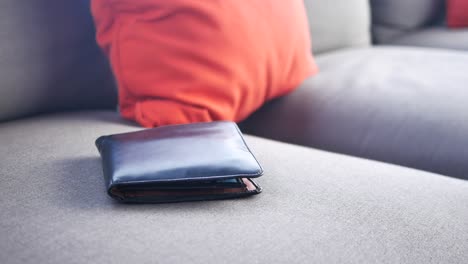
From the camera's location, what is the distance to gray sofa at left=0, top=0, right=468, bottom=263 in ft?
1.85

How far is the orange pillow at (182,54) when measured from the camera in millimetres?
916

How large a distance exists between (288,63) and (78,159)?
496 mm

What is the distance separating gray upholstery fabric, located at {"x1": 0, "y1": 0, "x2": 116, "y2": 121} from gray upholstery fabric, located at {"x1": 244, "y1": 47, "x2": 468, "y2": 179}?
0.35 metres

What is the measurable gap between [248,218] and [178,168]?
0.33ft

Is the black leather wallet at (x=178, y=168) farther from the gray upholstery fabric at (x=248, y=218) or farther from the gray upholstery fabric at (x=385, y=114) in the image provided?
the gray upholstery fabric at (x=385, y=114)

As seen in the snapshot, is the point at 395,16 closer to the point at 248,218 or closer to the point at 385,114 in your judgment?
the point at 385,114

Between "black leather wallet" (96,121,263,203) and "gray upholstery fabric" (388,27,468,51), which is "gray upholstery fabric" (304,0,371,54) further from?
"black leather wallet" (96,121,263,203)

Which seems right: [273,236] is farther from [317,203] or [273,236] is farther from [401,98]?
[401,98]

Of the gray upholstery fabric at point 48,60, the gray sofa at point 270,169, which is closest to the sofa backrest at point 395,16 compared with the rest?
the gray sofa at point 270,169

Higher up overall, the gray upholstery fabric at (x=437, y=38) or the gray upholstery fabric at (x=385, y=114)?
the gray upholstery fabric at (x=385, y=114)

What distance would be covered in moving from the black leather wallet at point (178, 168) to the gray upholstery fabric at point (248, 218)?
0.05 ft

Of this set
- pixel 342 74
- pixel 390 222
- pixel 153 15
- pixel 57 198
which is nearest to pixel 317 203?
pixel 390 222

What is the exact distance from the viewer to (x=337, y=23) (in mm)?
1533

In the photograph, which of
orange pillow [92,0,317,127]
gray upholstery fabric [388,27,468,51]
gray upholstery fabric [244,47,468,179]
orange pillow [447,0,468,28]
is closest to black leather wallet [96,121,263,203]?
orange pillow [92,0,317,127]
